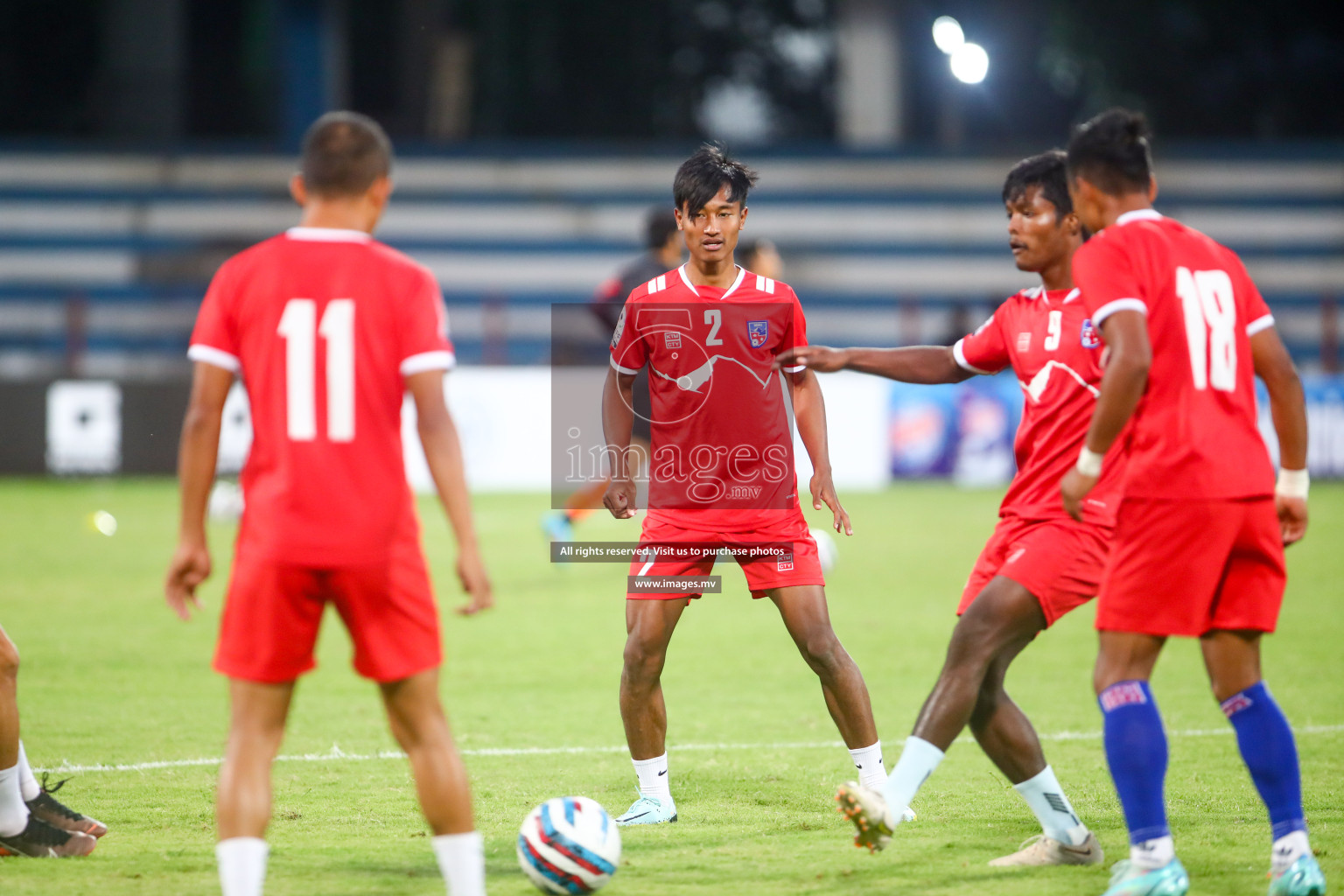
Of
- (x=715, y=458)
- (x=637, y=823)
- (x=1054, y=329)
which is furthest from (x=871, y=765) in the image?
(x=1054, y=329)

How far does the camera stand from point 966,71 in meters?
8.66

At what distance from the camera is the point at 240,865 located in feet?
12.4

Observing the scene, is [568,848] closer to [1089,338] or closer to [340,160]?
[340,160]

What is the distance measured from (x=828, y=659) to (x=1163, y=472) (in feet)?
5.17

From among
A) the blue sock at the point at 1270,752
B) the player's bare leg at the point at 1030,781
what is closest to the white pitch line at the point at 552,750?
the player's bare leg at the point at 1030,781

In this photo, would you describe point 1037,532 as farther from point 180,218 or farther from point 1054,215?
point 180,218

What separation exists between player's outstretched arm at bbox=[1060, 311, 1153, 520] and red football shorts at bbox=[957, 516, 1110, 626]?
52 centimetres

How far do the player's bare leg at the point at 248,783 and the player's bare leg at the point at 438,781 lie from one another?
0.32m

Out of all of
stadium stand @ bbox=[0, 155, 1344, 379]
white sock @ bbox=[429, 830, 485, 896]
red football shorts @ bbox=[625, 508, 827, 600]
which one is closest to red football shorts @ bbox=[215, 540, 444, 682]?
white sock @ bbox=[429, 830, 485, 896]

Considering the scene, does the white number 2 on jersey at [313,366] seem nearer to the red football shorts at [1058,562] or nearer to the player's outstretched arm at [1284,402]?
the red football shorts at [1058,562]

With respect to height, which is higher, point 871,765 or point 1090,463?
point 1090,463

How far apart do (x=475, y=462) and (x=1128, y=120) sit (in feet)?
48.4

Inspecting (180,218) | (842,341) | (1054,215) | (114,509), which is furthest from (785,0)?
(1054,215)

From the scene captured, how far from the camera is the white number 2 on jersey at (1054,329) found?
4.91 m
